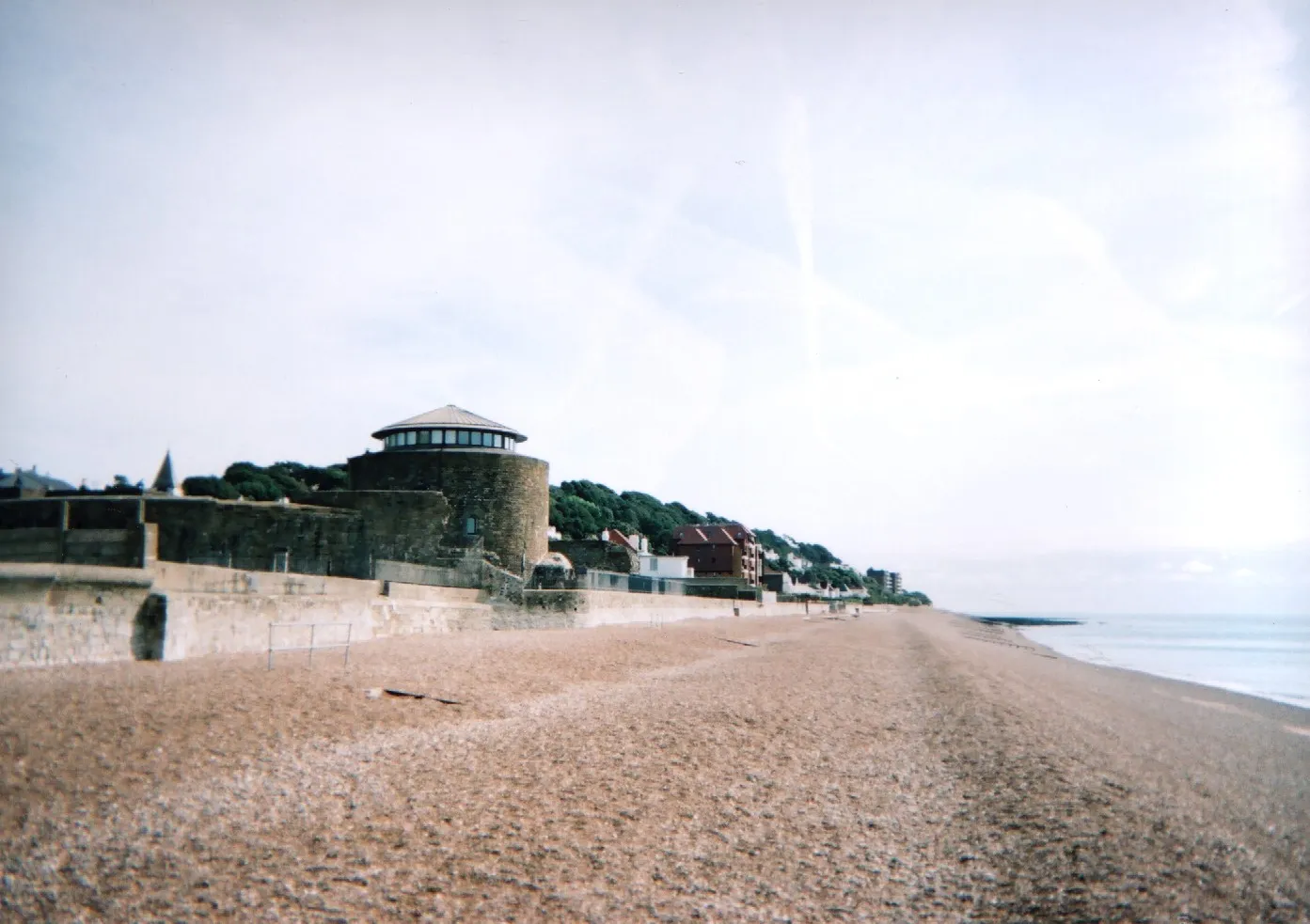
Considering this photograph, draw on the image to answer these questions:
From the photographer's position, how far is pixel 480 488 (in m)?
32.3

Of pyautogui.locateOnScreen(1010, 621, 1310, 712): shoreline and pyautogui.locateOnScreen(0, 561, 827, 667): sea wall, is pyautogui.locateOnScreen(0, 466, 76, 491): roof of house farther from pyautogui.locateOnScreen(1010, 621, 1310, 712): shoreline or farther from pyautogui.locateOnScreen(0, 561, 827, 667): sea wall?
pyautogui.locateOnScreen(1010, 621, 1310, 712): shoreline

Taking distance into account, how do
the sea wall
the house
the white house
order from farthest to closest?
the house, the white house, the sea wall

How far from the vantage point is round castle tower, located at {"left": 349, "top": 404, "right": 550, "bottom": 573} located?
105ft

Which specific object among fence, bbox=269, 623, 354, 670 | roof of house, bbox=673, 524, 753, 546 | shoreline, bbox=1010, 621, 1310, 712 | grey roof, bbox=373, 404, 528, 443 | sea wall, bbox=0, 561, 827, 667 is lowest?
shoreline, bbox=1010, 621, 1310, 712

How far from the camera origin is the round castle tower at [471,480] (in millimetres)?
32156

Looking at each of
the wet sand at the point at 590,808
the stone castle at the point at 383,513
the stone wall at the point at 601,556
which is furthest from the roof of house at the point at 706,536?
the wet sand at the point at 590,808

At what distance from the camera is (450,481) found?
3234 cm

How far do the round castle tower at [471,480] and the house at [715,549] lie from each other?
57156 mm

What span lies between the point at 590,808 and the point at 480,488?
1025 inches

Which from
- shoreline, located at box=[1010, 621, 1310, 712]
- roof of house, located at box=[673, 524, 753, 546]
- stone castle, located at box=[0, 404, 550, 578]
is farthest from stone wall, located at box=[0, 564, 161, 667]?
roof of house, located at box=[673, 524, 753, 546]

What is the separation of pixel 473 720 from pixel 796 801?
448 cm

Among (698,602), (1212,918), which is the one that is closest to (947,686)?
(1212,918)

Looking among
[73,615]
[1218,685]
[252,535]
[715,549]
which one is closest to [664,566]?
[715,549]

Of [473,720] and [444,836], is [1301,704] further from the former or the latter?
[444,836]
